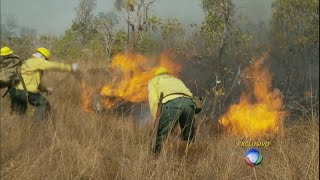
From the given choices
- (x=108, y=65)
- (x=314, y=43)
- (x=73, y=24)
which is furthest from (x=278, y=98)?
(x=314, y=43)

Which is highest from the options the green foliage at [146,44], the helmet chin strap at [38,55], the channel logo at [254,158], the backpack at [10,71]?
the green foliage at [146,44]

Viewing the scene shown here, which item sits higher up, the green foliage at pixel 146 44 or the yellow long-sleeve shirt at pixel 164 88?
the green foliage at pixel 146 44

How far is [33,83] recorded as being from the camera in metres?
5.95

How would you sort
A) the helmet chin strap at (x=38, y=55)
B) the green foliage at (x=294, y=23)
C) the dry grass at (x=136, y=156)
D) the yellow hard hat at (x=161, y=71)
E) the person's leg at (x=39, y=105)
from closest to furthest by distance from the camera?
the dry grass at (x=136, y=156) < the yellow hard hat at (x=161, y=71) < the person's leg at (x=39, y=105) < the helmet chin strap at (x=38, y=55) < the green foliage at (x=294, y=23)

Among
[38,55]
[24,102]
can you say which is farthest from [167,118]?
[24,102]

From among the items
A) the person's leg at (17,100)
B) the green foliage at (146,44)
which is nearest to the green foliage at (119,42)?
the green foliage at (146,44)

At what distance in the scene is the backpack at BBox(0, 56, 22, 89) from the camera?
5703mm

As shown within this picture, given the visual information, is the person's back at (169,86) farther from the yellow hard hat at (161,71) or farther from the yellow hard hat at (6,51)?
the yellow hard hat at (6,51)

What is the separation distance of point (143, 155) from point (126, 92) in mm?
3224

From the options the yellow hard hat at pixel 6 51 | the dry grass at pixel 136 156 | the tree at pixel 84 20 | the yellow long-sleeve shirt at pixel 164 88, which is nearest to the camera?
the dry grass at pixel 136 156

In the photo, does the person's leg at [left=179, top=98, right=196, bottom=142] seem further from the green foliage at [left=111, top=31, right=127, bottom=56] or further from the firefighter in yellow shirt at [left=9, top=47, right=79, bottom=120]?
the firefighter in yellow shirt at [left=9, top=47, right=79, bottom=120]

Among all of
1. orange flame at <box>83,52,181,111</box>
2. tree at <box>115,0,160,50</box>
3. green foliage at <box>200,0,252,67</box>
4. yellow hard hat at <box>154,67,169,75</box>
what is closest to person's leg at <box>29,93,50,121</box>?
orange flame at <box>83,52,181,111</box>

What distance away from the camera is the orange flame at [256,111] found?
4739 millimetres

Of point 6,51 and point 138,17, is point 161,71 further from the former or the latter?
point 6,51
